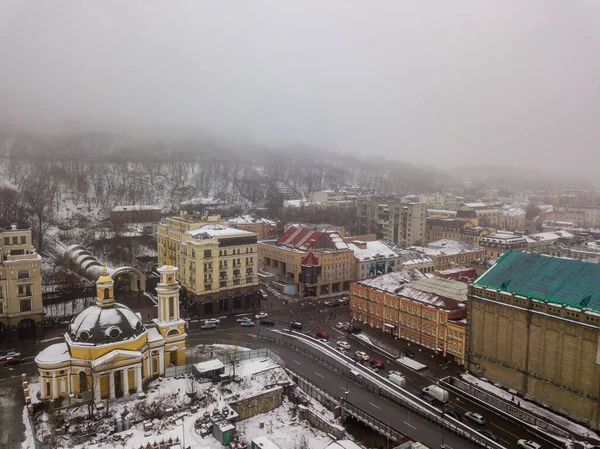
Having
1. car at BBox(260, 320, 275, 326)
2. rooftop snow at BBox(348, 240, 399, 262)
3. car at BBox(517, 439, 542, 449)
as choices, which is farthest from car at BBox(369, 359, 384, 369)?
rooftop snow at BBox(348, 240, 399, 262)

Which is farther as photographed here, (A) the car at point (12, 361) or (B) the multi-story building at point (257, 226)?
(B) the multi-story building at point (257, 226)

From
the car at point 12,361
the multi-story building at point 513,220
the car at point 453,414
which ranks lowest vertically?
the car at point 453,414

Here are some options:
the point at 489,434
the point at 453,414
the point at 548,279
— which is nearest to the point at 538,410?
the point at 489,434

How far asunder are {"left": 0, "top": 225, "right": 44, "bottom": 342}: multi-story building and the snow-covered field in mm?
14778

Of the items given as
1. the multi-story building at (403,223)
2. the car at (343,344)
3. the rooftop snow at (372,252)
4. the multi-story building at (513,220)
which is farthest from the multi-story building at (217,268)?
the multi-story building at (513,220)

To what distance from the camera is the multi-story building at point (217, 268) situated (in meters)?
63.0

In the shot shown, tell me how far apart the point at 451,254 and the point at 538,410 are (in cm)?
5191

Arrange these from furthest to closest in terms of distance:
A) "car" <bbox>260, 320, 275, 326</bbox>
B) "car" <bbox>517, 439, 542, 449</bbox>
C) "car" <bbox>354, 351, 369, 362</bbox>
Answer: "car" <bbox>260, 320, 275, 326</bbox> < "car" <bbox>354, 351, 369, 362</bbox> < "car" <bbox>517, 439, 542, 449</bbox>

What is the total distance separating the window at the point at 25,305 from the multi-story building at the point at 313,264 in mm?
36023

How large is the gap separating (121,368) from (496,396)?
31710mm

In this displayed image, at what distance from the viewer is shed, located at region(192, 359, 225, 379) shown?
137 ft

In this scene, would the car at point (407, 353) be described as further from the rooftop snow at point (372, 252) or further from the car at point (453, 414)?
the rooftop snow at point (372, 252)

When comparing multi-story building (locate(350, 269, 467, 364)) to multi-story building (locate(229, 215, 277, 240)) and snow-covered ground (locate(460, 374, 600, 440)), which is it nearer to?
snow-covered ground (locate(460, 374, 600, 440))

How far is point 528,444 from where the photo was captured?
109ft
